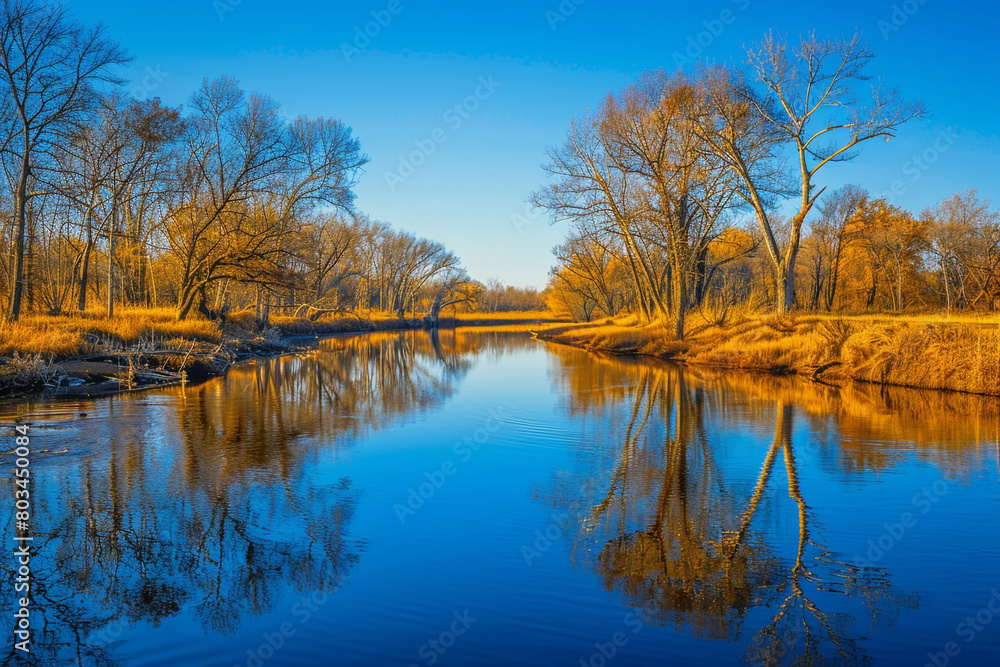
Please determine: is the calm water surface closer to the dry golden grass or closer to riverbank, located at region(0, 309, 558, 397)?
riverbank, located at region(0, 309, 558, 397)

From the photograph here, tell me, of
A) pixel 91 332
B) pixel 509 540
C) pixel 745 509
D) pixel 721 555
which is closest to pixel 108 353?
pixel 91 332

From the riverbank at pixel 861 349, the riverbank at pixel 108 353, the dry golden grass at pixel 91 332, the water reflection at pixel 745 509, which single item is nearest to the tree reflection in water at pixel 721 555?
the water reflection at pixel 745 509

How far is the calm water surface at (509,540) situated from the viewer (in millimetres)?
3818

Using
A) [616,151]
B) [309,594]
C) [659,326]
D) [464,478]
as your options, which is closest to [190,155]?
[616,151]

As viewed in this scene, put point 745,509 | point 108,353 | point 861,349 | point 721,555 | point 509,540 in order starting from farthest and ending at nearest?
point 861,349
point 108,353
point 745,509
point 509,540
point 721,555

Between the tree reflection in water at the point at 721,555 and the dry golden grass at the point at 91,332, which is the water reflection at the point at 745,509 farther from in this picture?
the dry golden grass at the point at 91,332

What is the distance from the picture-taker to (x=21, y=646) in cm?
362

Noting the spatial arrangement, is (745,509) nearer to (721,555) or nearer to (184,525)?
(721,555)

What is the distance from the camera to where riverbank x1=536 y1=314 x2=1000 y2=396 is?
46.2 feet

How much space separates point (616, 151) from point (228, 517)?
23.2 meters

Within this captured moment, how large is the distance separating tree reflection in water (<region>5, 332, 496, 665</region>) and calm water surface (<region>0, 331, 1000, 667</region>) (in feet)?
0.09

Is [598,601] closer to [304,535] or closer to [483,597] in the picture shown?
[483,597]

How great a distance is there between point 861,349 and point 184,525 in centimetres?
1643

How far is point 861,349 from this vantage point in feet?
54.1
